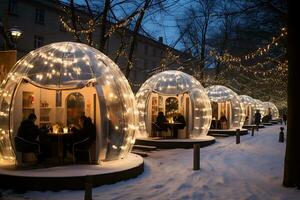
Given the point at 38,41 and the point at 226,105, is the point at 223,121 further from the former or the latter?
the point at 38,41

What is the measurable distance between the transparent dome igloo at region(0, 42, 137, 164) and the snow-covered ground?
1.48m

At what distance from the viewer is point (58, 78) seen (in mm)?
11594

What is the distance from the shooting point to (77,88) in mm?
11648

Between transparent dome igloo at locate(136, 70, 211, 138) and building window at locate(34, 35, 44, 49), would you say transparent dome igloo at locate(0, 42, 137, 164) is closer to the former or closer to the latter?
transparent dome igloo at locate(136, 70, 211, 138)

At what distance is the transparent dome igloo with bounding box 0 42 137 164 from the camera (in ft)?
37.9

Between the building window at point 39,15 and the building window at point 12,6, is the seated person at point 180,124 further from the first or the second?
the building window at point 39,15

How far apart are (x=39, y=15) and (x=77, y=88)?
80.2ft

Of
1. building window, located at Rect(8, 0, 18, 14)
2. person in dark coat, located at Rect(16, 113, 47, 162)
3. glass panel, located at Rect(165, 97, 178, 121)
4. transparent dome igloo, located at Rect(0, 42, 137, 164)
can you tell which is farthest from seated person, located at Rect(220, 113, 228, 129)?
person in dark coat, located at Rect(16, 113, 47, 162)

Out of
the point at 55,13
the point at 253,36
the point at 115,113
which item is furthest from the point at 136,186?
the point at 55,13

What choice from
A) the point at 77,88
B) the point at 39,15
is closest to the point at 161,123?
the point at 77,88

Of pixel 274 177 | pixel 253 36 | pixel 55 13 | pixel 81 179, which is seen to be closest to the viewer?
pixel 81 179

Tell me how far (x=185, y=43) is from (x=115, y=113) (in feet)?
89.9

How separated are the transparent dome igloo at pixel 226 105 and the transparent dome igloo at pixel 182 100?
7.88m

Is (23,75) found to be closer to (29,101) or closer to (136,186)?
(29,101)
